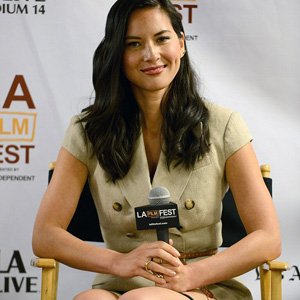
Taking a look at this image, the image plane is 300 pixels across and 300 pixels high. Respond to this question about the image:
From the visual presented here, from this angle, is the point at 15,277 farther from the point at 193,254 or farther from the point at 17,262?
the point at 193,254

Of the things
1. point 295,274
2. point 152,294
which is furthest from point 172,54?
point 295,274

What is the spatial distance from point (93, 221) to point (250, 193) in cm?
77

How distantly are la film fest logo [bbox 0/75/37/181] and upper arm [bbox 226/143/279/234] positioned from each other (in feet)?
4.61

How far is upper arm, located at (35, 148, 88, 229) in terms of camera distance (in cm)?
222

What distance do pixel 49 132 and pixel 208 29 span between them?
97cm

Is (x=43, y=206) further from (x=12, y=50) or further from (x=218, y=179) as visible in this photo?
(x=12, y=50)

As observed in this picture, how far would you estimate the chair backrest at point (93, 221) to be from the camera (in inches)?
102

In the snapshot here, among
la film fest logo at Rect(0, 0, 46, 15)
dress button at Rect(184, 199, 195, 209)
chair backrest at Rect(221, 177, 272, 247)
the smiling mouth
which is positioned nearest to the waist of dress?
dress button at Rect(184, 199, 195, 209)

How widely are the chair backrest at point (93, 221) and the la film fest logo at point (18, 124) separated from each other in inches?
28.5

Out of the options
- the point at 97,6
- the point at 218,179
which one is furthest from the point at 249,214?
the point at 97,6

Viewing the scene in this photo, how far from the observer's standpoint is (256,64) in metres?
3.19

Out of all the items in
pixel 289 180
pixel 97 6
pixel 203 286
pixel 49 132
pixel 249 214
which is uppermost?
pixel 97 6

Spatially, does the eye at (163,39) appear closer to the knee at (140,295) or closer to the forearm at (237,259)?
the forearm at (237,259)

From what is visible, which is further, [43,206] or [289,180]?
[289,180]
